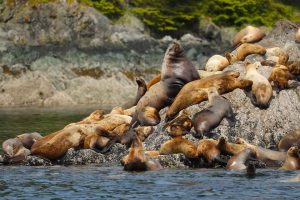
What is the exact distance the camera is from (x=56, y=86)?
57.1 metres

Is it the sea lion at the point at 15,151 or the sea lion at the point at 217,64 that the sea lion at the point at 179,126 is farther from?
the sea lion at the point at 15,151

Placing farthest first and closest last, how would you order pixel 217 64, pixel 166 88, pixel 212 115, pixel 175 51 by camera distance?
1. pixel 217 64
2. pixel 175 51
3. pixel 166 88
4. pixel 212 115

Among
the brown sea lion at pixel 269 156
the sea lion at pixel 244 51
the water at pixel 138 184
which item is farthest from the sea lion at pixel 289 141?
the sea lion at pixel 244 51

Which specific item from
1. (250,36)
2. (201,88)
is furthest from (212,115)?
(250,36)

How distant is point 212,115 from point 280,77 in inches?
94.0

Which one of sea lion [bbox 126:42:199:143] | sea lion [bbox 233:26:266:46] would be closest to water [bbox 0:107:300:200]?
sea lion [bbox 126:42:199:143]

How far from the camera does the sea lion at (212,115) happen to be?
22.5m

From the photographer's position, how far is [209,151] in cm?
2138

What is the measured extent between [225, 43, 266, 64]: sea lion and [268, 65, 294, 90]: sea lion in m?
1.96

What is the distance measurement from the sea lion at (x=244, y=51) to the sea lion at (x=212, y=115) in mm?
3176

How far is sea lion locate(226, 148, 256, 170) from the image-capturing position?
20.6 m

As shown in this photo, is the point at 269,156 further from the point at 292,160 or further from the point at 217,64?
the point at 217,64

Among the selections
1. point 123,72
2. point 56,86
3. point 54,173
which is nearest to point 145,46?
point 123,72

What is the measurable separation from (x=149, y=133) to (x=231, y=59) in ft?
13.4
